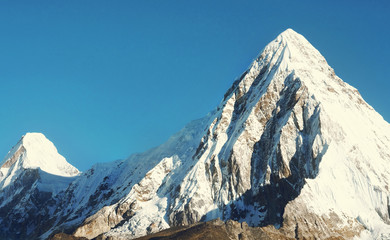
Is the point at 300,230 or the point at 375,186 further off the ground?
the point at 375,186

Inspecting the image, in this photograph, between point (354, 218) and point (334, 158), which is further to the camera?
point (334, 158)

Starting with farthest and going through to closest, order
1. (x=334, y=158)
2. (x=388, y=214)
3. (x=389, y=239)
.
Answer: (x=334, y=158) → (x=388, y=214) → (x=389, y=239)

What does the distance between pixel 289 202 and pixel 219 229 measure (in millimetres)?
28915

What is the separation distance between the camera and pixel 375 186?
19275 centimetres

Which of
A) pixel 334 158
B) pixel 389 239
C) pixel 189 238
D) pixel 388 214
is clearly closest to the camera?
pixel 189 238

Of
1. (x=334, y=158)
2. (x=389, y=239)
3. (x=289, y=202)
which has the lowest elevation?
(x=389, y=239)

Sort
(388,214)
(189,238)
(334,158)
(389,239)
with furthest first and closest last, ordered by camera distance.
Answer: (334,158) < (388,214) < (389,239) < (189,238)

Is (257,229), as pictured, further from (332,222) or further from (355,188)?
(355,188)

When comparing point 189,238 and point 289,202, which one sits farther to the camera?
point 289,202

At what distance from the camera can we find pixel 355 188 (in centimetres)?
19388

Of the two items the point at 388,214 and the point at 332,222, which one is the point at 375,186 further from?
the point at 332,222

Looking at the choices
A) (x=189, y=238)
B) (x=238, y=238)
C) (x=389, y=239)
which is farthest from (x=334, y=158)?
(x=189, y=238)

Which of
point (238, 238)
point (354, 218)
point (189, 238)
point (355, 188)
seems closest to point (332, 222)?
point (354, 218)

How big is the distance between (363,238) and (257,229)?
36.2m
